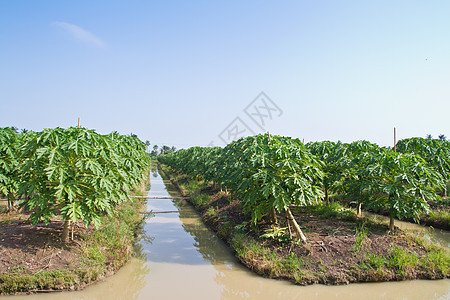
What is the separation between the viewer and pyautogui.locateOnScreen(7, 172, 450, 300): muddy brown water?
18.2 ft

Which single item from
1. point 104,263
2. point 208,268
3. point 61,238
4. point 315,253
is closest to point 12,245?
Answer: point 61,238

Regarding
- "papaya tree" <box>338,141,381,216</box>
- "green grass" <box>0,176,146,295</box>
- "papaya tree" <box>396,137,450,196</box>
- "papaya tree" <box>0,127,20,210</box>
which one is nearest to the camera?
"green grass" <box>0,176,146,295</box>

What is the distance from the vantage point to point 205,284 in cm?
628

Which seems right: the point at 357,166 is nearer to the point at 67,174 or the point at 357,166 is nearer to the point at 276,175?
the point at 276,175

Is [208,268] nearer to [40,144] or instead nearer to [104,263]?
[104,263]

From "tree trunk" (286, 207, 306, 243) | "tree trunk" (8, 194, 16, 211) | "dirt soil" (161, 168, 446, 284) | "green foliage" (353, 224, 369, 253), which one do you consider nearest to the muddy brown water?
"dirt soil" (161, 168, 446, 284)

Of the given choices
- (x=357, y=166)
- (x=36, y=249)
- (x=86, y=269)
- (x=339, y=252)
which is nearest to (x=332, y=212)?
(x=357, y=166)

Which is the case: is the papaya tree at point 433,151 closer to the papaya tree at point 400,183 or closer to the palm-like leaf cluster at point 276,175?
the papaya tree at point 400,183

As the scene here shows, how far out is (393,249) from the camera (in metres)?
6.37

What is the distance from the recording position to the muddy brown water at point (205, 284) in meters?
5.56

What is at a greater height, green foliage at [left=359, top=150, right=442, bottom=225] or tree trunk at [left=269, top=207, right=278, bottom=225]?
green foliage at [left=359, top=150, right=442, bottom=225]

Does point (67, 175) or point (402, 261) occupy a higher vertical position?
point (67, 175)

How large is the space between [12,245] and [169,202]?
11.4 meters

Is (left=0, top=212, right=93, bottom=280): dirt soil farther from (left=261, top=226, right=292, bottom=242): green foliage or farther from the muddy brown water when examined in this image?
(left=261, top=226, right=292, bottom=242): green foliage
